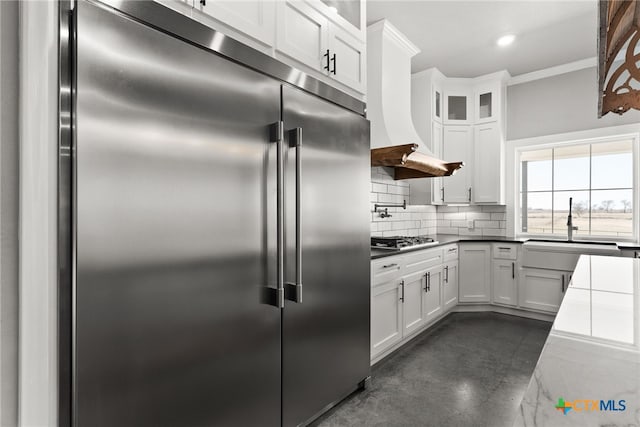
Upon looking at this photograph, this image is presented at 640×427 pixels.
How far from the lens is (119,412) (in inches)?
38.7

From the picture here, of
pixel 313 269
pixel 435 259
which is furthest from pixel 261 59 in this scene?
pixel 435 259

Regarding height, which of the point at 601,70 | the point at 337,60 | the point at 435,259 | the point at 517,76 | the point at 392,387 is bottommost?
the point at 392,387

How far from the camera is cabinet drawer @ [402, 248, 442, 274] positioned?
2820 mm

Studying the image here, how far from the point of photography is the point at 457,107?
165 inches

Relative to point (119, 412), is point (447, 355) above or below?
below

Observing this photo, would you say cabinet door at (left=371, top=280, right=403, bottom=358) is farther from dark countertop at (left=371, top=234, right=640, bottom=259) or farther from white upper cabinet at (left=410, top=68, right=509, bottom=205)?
white upper cabinet at (left=410, top=68, right=509, bottom=205)

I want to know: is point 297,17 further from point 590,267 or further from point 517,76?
point 517,76

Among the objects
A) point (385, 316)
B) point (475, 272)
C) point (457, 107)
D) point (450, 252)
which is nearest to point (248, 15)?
point (385, 316)

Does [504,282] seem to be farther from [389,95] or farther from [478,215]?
[389,95]

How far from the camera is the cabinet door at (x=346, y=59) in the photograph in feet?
6.57

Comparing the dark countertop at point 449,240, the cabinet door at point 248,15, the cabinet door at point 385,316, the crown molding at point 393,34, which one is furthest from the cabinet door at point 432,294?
the cabinet door at point 248,15

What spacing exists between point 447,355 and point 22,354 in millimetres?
2719

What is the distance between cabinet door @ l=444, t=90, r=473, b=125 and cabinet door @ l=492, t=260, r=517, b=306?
1.75 meters

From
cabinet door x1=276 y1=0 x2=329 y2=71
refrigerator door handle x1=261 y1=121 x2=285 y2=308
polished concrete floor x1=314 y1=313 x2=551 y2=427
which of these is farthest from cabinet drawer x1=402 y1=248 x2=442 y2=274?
cabinet door x1=276 y1=0 x2=329 y2=71
